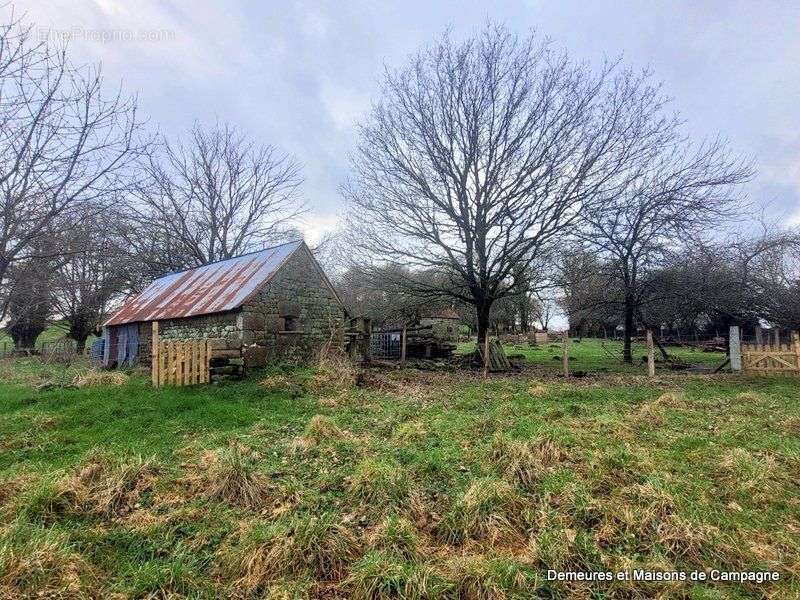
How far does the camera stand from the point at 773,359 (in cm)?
1335

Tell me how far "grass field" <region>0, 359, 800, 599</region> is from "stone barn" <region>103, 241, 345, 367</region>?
16.8ft

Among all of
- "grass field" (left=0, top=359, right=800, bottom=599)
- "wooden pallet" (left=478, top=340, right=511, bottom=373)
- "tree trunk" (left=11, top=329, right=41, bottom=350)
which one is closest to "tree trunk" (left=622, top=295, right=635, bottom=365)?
"wooden pallet" (left=478, top=340, right=511, bottom=373)

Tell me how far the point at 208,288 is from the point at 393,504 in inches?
534

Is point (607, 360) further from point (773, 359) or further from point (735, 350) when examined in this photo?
point (773, 359)

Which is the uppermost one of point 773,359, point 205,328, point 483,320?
point 483,320

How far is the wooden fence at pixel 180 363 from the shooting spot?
35.2 feet

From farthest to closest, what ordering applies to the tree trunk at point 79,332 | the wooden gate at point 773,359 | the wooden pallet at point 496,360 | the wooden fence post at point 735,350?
the tree trunk at point 79,332, the wooden pallet at point 496,360, the wooden fence post at point 735,350, the wooden gate at point 773,359

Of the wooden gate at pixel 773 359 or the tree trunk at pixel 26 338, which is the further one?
the tree trunk at pixel 26 338

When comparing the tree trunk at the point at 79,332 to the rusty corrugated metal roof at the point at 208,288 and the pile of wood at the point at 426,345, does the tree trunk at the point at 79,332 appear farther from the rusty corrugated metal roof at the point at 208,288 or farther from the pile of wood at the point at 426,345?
the pile of wood at the point at 426,345

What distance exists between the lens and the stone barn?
12.7 metres

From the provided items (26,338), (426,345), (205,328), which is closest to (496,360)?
(426,345)

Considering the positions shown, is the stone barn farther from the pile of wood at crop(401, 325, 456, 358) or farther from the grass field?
the pile of wood at crop(401, 325, 456, 358)

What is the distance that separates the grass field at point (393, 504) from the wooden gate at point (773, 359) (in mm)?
7475

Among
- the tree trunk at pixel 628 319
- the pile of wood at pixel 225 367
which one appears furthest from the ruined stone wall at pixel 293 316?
the tree trunk at pixel 628 319
